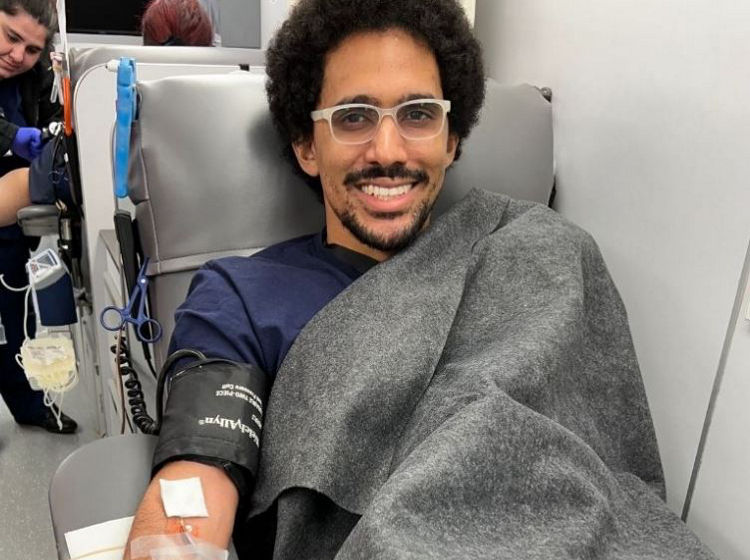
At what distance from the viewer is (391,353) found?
0.84 metres

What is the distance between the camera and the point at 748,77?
2.97 feet

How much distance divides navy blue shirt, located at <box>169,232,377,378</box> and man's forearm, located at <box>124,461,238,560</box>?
0.57 ft

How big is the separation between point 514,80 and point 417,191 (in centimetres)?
63

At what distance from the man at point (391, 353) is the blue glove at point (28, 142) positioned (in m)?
0.85

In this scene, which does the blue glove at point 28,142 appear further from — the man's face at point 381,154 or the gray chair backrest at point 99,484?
the gray chair backrest at point 99,484

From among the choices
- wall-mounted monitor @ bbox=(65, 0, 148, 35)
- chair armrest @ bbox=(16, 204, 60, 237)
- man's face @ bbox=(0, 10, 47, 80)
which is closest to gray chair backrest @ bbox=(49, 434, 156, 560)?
chair armrest @ bbox=(16, 204, 60, 237)

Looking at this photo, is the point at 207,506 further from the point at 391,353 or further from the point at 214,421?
the point at 391,353

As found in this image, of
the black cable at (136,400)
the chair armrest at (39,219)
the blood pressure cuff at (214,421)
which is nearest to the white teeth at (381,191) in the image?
the blood pressure cuff at (214,421)

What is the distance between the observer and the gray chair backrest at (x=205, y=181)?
1.10 metres

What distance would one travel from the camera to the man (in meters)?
0.68

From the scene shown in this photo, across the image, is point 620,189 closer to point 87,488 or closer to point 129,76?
point 129,76

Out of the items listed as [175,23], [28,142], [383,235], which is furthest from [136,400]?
[175,23]

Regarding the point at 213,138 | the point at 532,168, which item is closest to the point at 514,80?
the point at 532,168

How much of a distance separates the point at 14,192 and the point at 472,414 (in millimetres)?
1383
